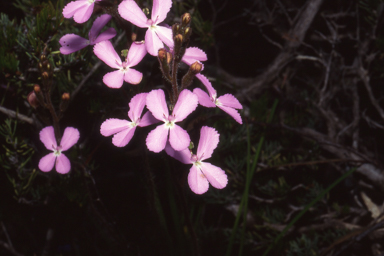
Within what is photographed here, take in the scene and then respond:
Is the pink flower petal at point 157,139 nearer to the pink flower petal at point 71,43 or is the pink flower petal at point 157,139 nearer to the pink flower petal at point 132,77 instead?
the pink flower petal at point 132,77

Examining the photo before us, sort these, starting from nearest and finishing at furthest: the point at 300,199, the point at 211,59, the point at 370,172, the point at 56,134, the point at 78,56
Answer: the point at 56,134 < the point at 78,56 < the point at 370,172 < the point at 300,199 < the point at 211,59

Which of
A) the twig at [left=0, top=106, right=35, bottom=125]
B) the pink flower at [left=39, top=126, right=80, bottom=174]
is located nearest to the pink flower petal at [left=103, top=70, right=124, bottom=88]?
the pink flower at [left=39, top=126, right=80, bottom=174]

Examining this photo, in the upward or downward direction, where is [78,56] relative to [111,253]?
upward

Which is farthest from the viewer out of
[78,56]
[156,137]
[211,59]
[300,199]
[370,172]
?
[211,59]

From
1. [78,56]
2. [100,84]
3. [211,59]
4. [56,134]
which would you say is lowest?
[56,134]

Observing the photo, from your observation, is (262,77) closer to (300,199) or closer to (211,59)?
(211,59)

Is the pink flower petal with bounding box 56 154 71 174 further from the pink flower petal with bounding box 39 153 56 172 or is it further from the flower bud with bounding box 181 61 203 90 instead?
the flower bud with bounding box 181 61 203 90

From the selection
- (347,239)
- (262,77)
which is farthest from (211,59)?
(347,239)
